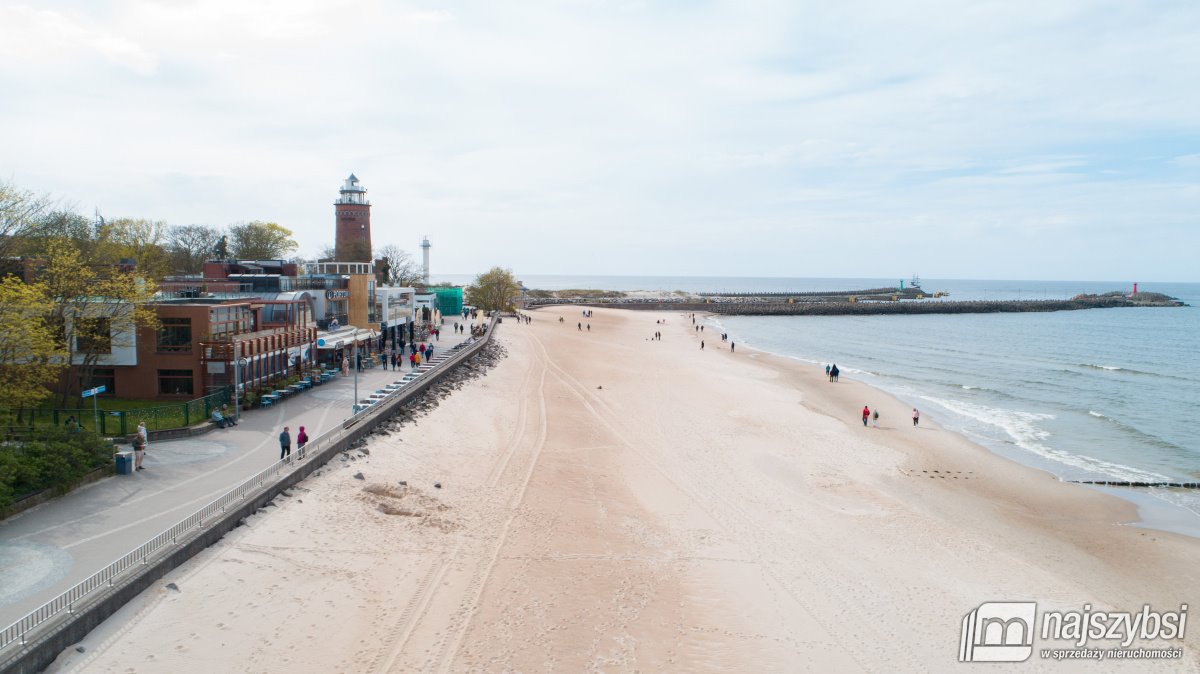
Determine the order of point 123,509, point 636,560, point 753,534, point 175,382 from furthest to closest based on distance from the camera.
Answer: point 175,382 → point 753,534 → point 636,560 → point 123,509

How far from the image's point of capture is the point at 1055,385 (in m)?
43.2

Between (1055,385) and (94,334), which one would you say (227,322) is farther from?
(1055,385)

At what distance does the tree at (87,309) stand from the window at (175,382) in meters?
1.73

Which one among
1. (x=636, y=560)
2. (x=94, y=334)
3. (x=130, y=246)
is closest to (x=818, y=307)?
(x=130, y=246)

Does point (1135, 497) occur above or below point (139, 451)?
below

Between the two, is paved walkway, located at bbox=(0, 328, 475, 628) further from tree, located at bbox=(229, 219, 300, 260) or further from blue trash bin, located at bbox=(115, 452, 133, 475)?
tree, located at bbox=(229, 219, 300, 260)

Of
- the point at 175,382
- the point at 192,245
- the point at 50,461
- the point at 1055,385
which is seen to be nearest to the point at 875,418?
the point at 1055,385

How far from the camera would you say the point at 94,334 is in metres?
22.7

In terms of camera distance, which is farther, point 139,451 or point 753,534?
point 753,534

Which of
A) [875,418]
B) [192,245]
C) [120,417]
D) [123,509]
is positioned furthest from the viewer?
[192,245]

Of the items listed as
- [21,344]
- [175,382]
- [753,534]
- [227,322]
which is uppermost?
[227,322]

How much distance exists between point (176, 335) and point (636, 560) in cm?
1835

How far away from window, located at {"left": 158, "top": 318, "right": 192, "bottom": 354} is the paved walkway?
3.67 meters

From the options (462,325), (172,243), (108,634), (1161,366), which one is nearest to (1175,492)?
(108,634)
